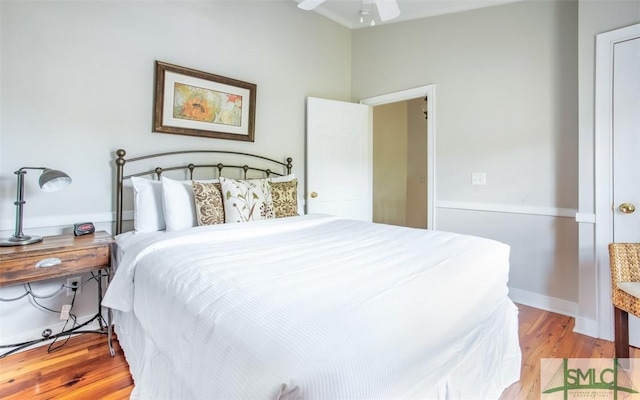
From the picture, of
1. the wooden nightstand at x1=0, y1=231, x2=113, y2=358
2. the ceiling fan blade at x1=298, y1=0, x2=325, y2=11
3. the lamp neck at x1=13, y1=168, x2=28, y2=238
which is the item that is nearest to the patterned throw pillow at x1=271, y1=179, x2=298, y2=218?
the wooden nightstand at x1=0, y1=231, x2=113, y2=358

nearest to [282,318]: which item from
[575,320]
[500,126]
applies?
[575,320]

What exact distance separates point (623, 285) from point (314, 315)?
1.97 m

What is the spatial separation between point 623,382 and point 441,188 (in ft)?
6.39

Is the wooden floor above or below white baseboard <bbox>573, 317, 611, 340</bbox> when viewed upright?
below

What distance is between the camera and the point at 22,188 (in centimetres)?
189

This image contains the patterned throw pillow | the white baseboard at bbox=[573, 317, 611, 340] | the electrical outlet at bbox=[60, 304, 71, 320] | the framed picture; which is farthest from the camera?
the patterned throw pillow

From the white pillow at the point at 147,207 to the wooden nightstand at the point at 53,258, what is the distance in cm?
22

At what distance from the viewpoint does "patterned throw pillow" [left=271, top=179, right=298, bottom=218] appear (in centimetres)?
270

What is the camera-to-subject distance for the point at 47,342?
6.93 feet

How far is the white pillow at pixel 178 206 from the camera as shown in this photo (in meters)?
2.17

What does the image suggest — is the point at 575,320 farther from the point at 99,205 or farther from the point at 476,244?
the point at 99,205

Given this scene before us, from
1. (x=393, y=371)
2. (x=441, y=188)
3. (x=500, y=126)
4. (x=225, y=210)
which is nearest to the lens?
(x=393, y=371)

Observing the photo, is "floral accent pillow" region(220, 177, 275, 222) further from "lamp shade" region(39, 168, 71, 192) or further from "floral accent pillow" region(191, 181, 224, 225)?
"lamp shade" region(39, 168, 71, 192)

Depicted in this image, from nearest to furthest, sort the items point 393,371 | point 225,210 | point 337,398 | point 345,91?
point 337,398 < point 393,371 < point 225,210 < point 345,91
